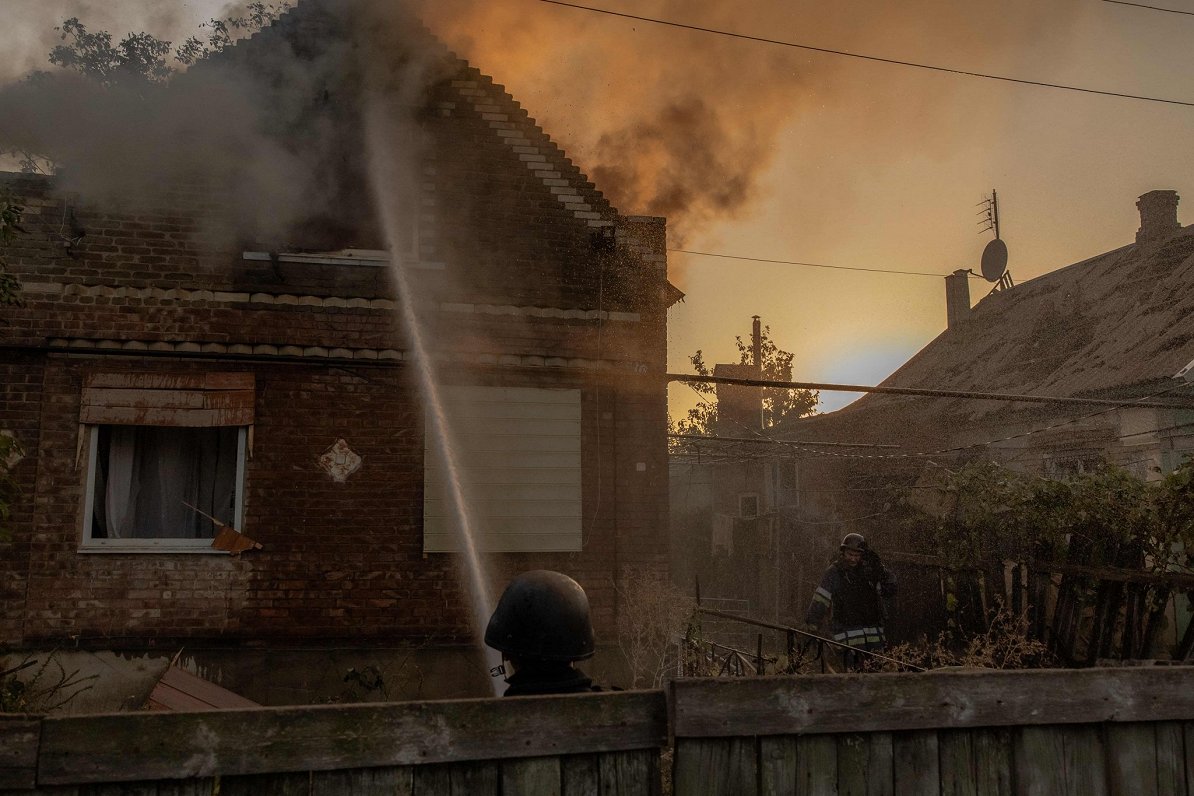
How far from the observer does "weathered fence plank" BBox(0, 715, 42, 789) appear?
2.20 m

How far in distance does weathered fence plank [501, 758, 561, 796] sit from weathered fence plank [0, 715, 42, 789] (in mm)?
1224

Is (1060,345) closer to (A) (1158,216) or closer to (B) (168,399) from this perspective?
(A) (1158,216)

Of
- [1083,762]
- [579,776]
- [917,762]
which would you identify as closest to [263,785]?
[579,776]

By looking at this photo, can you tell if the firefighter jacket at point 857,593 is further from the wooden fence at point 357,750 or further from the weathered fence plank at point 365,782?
the weathered fence plank at point 365,782

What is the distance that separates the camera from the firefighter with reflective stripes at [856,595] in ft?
26.9

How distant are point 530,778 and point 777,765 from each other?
2.57 ft

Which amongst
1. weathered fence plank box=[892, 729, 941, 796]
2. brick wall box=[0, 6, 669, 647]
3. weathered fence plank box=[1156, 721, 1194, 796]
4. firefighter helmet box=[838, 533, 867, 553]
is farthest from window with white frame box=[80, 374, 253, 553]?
weathered fence plank box=[1156, 721, 1194, 796]

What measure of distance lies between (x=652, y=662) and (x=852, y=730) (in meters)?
5.60

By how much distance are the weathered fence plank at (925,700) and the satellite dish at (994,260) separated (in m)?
24.4

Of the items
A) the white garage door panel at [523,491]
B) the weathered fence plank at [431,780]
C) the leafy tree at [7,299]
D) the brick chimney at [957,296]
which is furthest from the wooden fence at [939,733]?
the brick chimney at [957,296]

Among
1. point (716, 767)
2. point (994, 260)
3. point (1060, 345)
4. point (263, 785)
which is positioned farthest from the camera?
point (994, 260)

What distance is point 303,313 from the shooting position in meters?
7.91

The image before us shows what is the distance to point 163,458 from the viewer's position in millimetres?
7828

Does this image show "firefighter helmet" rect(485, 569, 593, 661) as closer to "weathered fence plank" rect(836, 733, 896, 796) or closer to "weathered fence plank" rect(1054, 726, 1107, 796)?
"weathered fence plank" rect(836, 733, 896, 796)
